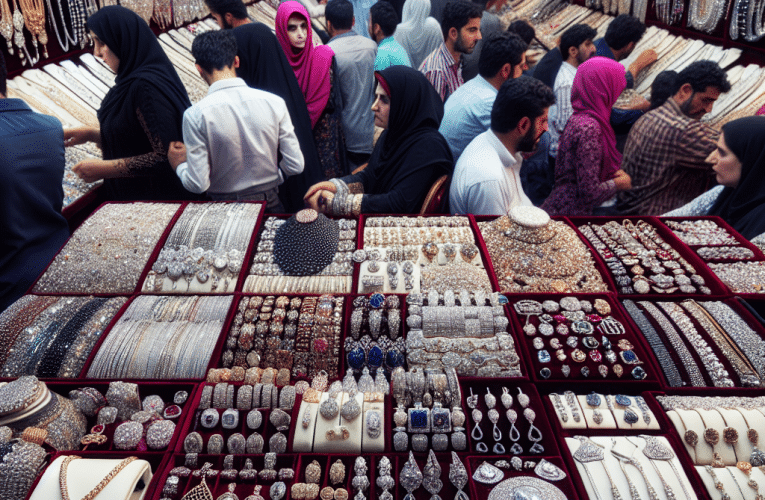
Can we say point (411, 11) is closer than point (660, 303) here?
No

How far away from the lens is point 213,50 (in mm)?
2270

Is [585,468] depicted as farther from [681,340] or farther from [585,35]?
[585,35]

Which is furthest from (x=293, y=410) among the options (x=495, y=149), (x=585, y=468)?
(x=495, y=149)

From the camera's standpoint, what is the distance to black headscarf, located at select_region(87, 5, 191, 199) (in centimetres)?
240

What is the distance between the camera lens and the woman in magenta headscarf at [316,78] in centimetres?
336

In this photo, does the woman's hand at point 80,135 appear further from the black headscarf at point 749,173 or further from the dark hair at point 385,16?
the black headscarf at point 749,173

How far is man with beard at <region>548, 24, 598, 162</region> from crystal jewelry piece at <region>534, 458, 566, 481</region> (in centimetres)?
309

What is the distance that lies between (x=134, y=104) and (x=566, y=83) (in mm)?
3223

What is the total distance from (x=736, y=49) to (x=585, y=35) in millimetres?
1366

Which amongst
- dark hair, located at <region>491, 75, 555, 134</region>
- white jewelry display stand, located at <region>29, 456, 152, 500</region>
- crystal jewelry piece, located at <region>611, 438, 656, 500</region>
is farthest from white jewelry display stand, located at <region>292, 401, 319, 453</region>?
dark hair, located at <region>491, 75, 555, 134</region>

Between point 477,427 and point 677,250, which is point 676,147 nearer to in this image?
point 677,250

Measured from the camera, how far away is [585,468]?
121 centimetres

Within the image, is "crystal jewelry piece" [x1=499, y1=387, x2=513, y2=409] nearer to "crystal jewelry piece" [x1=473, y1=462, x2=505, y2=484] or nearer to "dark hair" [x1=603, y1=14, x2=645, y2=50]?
"crystal jewelry piece" [x1=473, y1=462, x2=505, y2=484]

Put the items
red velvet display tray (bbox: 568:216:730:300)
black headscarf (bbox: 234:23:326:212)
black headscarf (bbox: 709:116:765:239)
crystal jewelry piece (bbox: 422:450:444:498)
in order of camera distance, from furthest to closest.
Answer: black headscarf (bbox: 234:23:326:212), black headscarf (bbox: 709:116:765:239), red velvet display tray (bbox: 568:216:730:300), crystal jewelry piece (bbox: 422:450:444:498)
